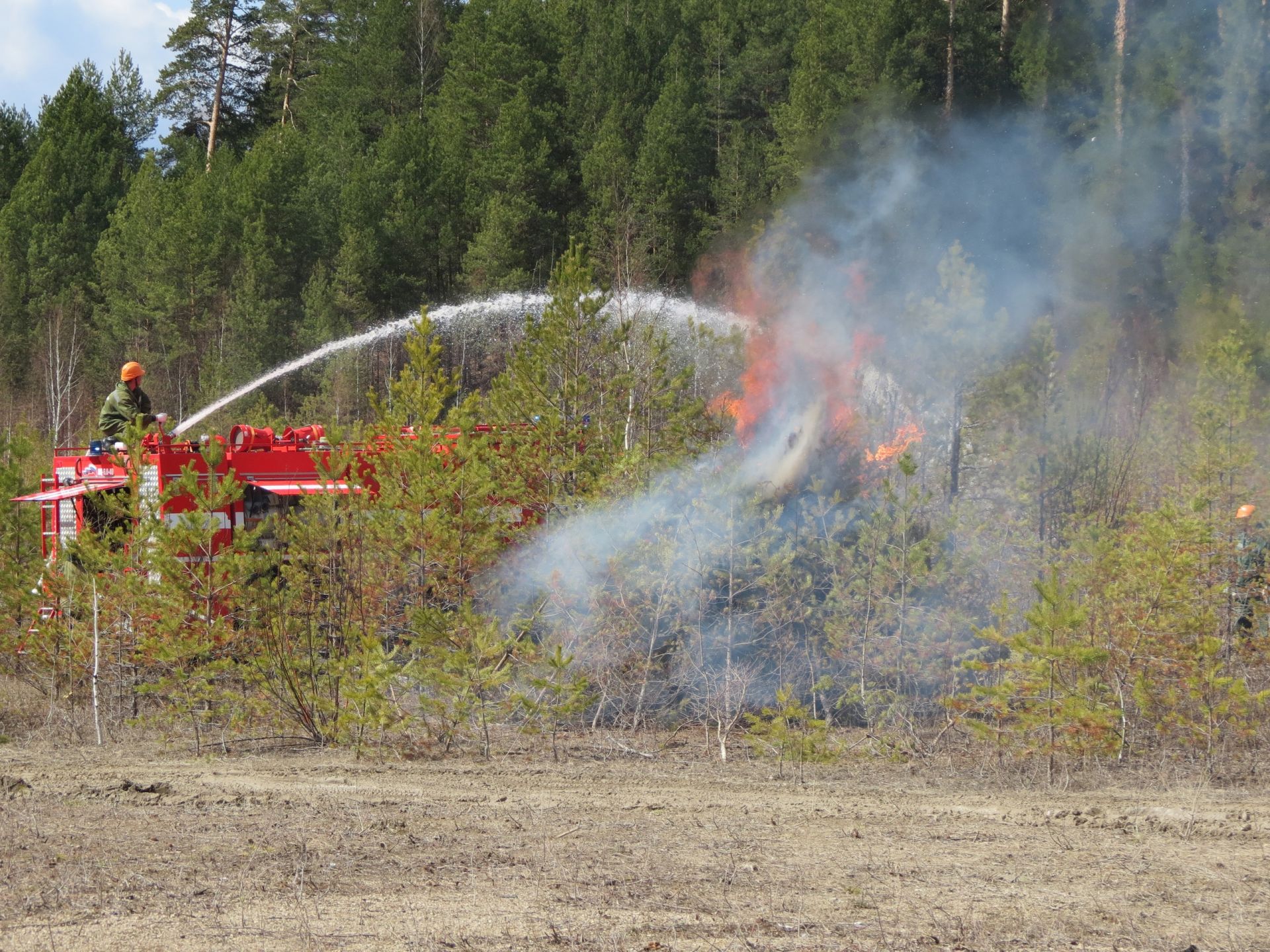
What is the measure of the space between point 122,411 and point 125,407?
0.06 metres

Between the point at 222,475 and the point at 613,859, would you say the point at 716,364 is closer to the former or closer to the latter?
the point at 222,475

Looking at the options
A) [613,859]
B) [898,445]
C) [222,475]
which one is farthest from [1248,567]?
[222,475]

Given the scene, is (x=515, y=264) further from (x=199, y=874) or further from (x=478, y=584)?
(x=199, y=874)

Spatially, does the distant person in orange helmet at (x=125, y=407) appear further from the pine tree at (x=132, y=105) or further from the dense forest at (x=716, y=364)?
the pine tree at (x=132, y=105)

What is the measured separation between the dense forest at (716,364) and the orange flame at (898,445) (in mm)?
113

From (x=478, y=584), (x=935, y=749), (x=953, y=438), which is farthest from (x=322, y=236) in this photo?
(x=935, y=749)

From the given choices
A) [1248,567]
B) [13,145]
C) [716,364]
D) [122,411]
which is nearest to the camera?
[1248,567]

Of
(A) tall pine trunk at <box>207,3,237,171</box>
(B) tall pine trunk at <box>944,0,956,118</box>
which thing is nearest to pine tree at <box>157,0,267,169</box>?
(A) tall pine trunk at <box>207,3,237,171</box>

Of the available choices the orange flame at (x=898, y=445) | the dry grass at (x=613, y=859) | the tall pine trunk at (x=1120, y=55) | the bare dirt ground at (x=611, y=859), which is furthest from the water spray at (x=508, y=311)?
the dry grass at (x=613, y=859)

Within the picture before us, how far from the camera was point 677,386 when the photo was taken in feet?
51.2

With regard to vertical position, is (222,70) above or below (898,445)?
above

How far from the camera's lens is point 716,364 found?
27.6 meters

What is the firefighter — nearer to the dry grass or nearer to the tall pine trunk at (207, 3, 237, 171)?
the dry grass

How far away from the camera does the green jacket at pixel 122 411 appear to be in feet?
47.8
